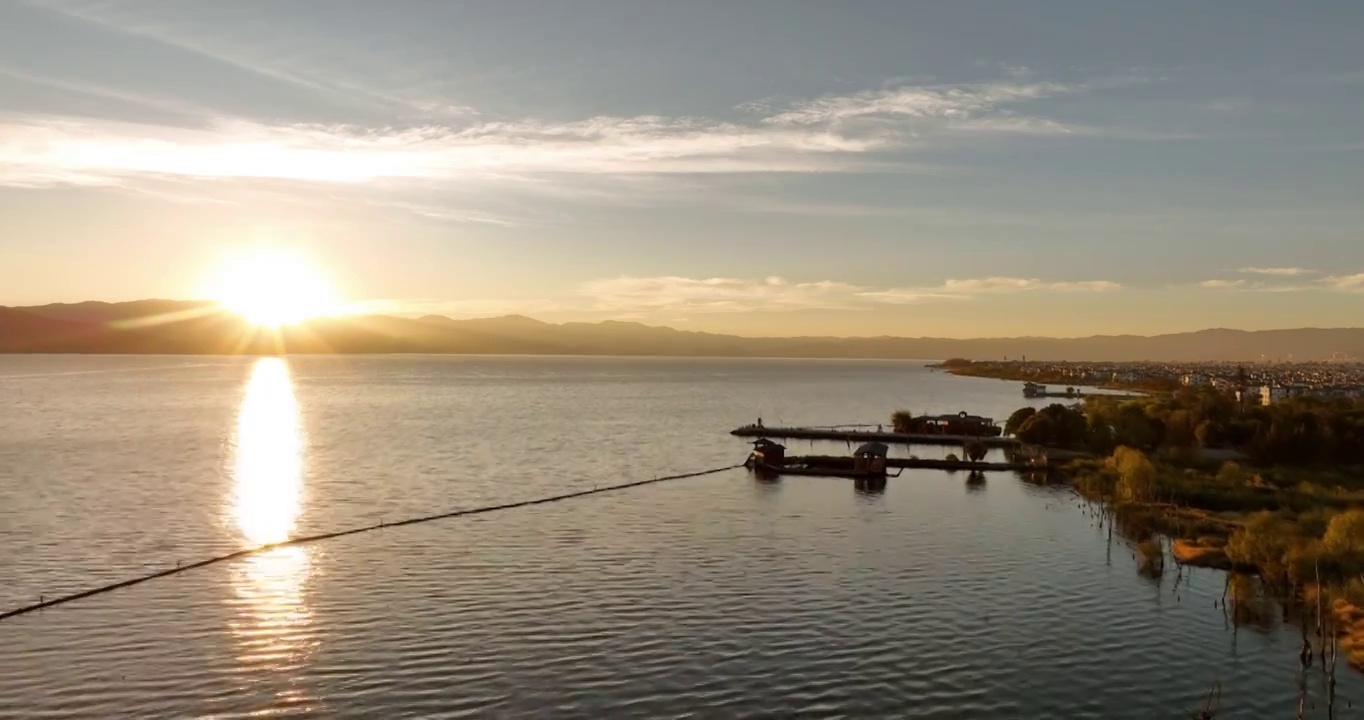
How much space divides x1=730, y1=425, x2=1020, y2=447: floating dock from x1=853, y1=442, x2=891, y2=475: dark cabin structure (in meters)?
31.4

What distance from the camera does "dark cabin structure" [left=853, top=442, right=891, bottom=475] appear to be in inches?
3529

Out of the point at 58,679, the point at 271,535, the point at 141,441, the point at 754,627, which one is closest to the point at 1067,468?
the point at 754,627

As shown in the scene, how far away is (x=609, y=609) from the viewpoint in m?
41.5

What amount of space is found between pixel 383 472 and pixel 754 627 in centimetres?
5821

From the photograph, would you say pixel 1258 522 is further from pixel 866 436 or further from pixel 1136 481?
pixel 866 436

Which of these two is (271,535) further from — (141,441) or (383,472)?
(141,441)

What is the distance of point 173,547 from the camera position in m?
54.7

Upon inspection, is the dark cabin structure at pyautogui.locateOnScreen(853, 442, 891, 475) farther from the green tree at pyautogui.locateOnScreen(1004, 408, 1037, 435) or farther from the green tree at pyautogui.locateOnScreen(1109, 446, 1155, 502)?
the green tree at pyautogui.locateOnScreen(1004, 408, 1037, 435)

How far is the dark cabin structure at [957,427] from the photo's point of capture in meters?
127

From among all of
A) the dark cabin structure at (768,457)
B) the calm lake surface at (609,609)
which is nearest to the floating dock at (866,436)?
the dark cabin structure at (768,457)

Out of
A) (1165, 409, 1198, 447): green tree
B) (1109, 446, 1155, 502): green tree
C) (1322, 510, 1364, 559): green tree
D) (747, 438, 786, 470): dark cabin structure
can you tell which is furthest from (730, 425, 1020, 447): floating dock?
(1322, 510, 1364, 559): green tree

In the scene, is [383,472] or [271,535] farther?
[383,472]

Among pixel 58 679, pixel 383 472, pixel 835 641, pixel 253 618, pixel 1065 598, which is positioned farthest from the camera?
pixel 383 472

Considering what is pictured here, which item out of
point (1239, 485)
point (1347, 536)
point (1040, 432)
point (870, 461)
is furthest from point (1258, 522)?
point (1040, 432)
